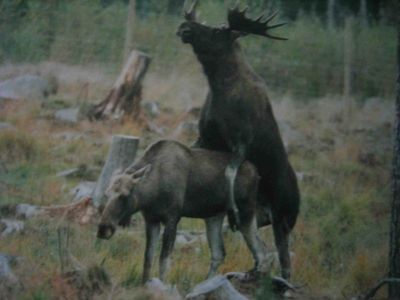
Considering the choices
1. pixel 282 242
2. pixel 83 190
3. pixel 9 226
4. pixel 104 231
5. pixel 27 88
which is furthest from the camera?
pixel 27 88

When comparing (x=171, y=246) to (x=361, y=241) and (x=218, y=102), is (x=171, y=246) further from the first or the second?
(x=361, y=241)

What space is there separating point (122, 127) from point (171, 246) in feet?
8.23

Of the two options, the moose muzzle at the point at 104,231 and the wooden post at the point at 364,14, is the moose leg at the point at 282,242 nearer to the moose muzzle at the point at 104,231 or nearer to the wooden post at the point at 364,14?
the moose muzzle at the point at 104,231

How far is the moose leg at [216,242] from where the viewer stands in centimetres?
753

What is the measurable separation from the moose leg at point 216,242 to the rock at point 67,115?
2292 millimetres

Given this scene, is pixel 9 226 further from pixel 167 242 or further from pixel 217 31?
pixel 217 31

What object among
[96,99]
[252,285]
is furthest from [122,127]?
[252,285]

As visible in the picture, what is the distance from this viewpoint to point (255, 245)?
24.7 ft

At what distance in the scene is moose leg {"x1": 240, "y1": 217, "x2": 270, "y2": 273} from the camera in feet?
24.6

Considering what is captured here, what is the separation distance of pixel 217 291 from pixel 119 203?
37.1 inches

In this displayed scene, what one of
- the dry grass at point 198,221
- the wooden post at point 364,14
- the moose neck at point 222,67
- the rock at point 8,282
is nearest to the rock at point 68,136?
the dry grass at point 198,221

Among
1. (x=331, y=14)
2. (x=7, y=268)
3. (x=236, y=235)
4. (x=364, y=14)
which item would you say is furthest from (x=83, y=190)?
(x=364, y=14)

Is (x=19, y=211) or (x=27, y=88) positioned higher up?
(x=27, y=88)

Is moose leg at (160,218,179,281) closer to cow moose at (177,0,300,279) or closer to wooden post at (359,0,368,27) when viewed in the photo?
cow moose at (177,0,300,279)
